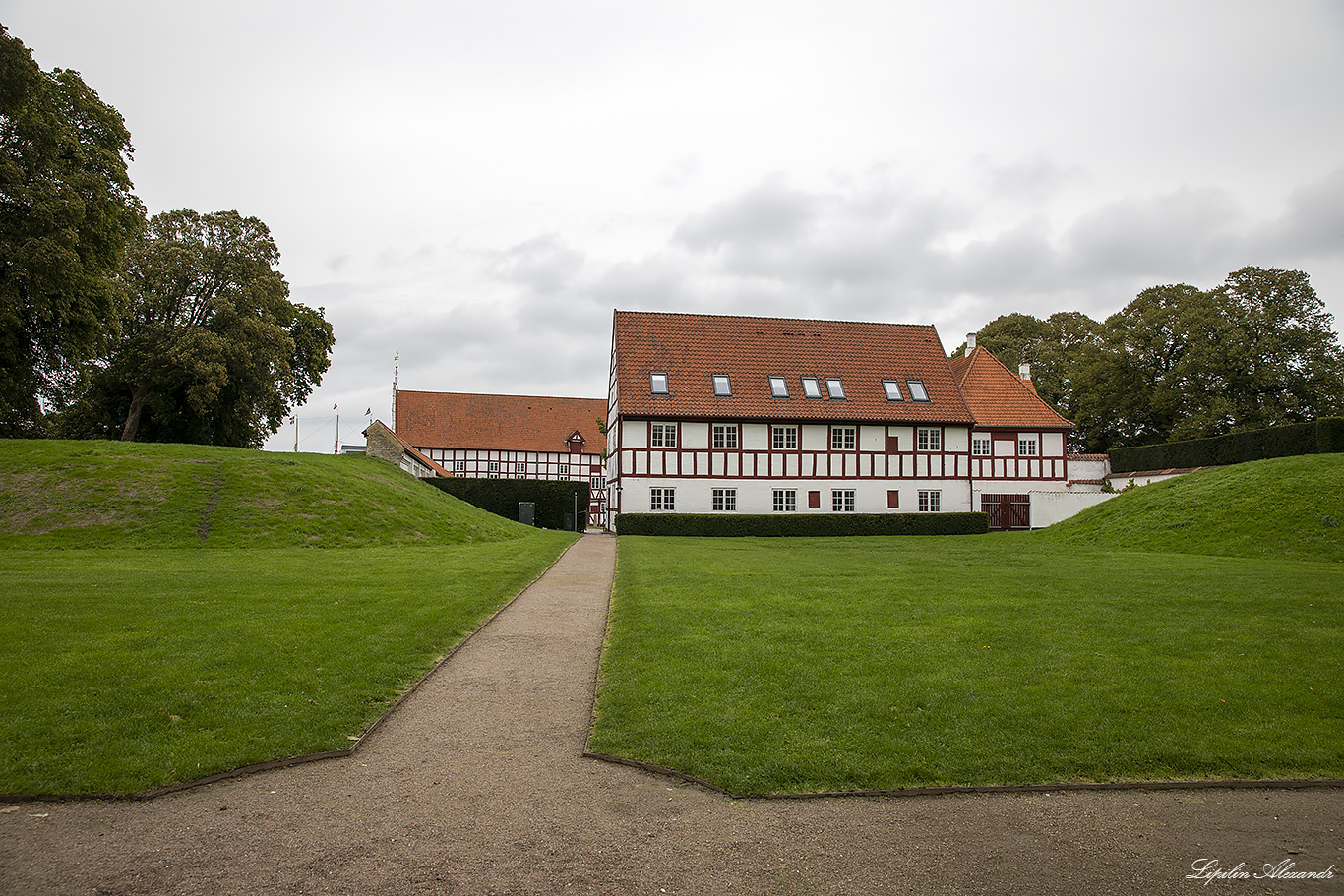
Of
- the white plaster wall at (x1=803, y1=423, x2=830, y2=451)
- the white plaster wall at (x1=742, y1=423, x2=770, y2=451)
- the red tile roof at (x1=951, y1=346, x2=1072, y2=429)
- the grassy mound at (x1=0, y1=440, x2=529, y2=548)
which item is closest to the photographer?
the grassy mound at (x1=0, y1=440, x2=529, y2=548)

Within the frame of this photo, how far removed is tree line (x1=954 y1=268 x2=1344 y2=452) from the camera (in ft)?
142

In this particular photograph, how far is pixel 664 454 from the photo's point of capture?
122 feet

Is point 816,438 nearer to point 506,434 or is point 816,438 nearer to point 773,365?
point 773,365

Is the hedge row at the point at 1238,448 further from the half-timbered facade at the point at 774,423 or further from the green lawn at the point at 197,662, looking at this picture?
the green lawn at the point at 197,662

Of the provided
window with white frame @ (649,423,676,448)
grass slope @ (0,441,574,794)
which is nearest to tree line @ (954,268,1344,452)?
window with white frame @ (649,423,676,448)

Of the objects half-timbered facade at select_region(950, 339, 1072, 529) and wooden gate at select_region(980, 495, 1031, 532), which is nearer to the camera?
wooden gate at select_region(980, 495, 1031, 532)

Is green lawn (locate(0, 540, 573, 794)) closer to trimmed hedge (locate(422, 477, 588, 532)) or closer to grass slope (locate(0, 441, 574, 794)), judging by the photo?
grass slope (locate(0, 441, 574, 794))

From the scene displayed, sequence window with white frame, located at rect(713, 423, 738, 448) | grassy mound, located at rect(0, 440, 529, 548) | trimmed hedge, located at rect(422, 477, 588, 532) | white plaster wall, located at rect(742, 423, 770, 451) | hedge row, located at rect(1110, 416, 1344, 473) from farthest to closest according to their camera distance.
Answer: trimmed hedge, located at rect(422, 477, 588, 532) → white plaster wall, located at rect(742, 423, 770, 451) → window with white frame, located at rect(713, 423, 738, 448) → hedge row, located at rect(1110, 416, 1344, 473) → grassy mound, located at rect(0, 440, 529, 548)

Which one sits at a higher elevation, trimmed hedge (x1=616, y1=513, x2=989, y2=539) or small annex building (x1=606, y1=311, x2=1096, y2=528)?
small annex building (x1=606, y1=311, x2=1096, y2=528)

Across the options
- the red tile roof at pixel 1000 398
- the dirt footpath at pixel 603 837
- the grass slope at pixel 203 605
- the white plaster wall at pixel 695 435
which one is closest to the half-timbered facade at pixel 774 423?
the white plaster wall at pixel 695 435

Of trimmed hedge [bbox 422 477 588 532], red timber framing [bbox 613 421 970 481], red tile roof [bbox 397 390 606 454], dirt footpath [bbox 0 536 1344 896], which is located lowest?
dirt footpath [bbox 0 536 1344 896]

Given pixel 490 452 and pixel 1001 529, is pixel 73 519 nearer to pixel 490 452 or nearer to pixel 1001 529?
pixel 1001 529

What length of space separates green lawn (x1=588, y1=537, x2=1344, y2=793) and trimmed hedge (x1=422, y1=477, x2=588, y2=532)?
29.4 m

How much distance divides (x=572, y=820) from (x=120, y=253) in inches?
1084
